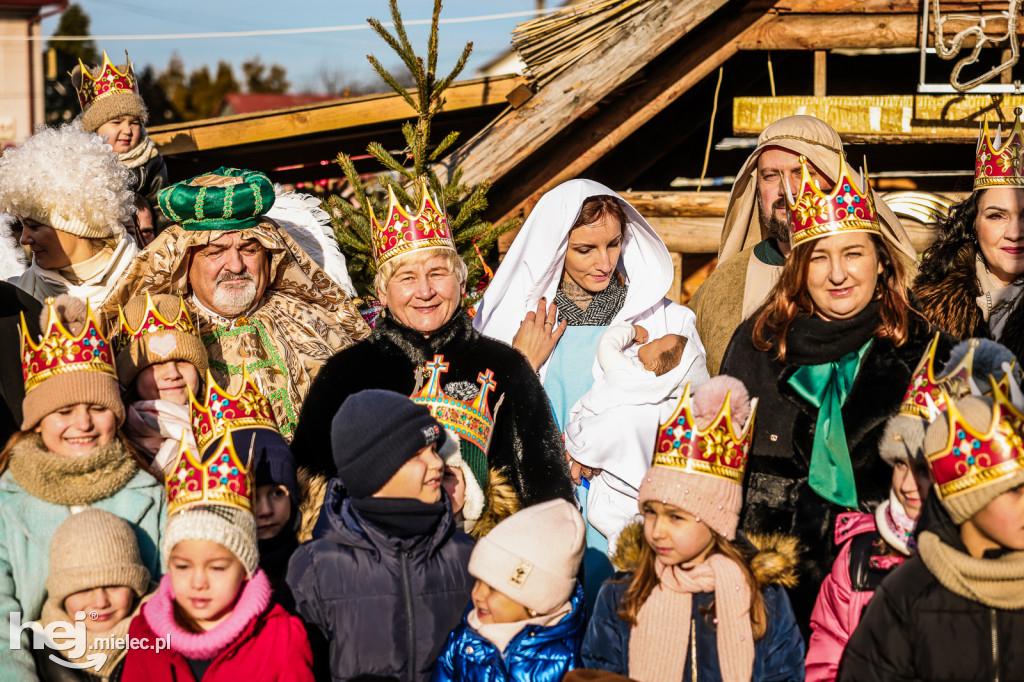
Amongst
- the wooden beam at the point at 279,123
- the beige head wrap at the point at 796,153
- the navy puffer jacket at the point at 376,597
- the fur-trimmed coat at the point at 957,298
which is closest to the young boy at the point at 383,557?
the navy puffer jacket at the point at 376,597

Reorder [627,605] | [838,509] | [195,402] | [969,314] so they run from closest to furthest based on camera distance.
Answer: [627,605] → [838,509] → [195,402] → [969,314]

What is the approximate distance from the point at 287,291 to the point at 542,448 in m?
1.74

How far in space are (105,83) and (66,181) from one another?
1324 mm

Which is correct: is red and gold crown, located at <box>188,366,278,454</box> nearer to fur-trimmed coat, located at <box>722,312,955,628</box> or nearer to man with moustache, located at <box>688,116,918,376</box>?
fur-trimmed coat, located at <box>722,312,955,628</box>

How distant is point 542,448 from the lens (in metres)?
4.32

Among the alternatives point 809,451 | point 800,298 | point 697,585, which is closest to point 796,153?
point 800,298

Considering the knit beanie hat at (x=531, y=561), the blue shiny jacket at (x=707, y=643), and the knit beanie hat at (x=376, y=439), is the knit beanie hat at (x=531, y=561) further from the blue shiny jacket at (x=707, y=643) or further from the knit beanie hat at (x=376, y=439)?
the knit beanie hat at (x=376, y=439)

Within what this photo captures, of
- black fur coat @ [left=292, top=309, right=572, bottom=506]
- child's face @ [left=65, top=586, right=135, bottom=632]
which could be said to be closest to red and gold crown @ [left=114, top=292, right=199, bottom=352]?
black fur coat @ [left=292, top=309, right=572, bottom=506]

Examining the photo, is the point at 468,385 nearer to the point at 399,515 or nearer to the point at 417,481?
the point at 417,481

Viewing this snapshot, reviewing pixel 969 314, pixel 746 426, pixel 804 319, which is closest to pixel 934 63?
pixel 969 314

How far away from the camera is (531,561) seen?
3654 mm

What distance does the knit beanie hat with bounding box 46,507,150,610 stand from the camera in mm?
3693

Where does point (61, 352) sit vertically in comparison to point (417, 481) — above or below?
above

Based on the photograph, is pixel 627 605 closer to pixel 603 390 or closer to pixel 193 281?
pixel 603 390
